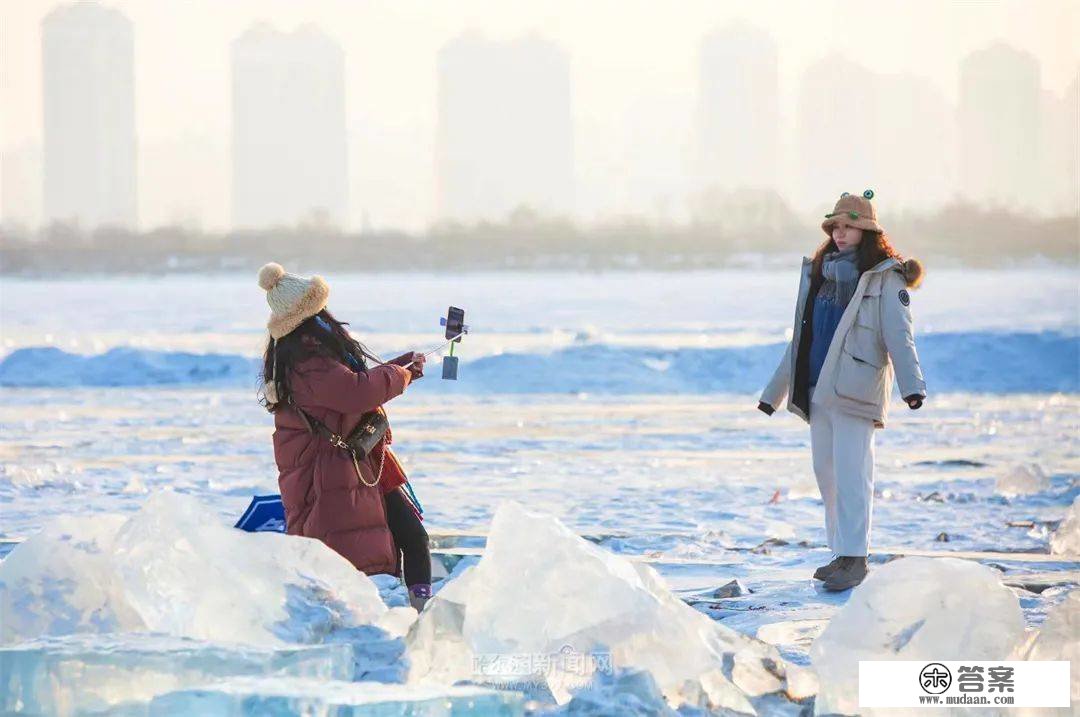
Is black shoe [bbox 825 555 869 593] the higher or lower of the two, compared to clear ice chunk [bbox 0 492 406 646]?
lower

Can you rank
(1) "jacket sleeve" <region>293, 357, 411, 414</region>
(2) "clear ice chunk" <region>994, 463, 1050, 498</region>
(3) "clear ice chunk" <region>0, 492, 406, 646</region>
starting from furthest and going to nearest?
1. (2) "clear ice chunk" <region>994, 463, 1050, 498</region>
2. (1) "jacket sleeve" <region>293, 357, 411, 414</region>
3. (3) "clear ice chunk" <region>0, 492, 406, 646</region>

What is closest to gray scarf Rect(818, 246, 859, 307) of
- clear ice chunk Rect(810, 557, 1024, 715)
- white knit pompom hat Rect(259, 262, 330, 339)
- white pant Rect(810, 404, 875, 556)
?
white pant Rect(810, 404, 875, 556)

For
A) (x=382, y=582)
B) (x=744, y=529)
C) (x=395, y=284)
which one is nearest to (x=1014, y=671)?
(x=382, y=582)

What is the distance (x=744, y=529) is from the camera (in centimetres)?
784

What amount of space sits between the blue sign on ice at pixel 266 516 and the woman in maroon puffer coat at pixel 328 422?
41cm

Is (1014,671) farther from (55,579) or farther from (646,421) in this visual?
(646,421)

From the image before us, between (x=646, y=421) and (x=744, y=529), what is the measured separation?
279 inches

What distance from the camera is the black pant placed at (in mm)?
5254

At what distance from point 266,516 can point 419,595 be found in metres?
0.77

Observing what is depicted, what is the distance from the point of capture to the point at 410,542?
5254 millimetres

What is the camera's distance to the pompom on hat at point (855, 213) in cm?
577

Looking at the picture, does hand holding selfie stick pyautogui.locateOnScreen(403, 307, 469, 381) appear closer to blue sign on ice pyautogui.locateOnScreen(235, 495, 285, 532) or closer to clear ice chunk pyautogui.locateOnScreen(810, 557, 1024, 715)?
blue sign on ice pyautogui.locateOnScreen(235, 495, 285, 532)

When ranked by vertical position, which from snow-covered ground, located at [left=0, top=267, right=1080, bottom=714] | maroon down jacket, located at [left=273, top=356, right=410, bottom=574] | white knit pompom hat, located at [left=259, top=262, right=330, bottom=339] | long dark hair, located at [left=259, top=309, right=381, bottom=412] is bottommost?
snow-covered ground, located at [left=0, top=267, right=1080, bottom=714]

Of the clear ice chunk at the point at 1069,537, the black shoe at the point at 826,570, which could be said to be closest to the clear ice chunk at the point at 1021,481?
the clear ice chunk at the point at 1069,537
